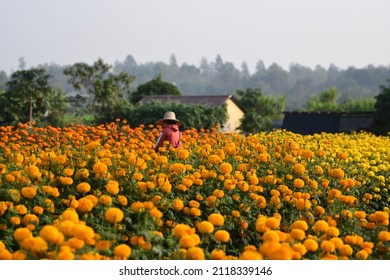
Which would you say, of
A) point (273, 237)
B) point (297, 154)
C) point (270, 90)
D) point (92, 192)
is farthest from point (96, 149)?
point (270, 90)

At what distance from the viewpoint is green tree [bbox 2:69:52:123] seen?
22.6 m

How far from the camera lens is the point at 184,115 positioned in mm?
23266

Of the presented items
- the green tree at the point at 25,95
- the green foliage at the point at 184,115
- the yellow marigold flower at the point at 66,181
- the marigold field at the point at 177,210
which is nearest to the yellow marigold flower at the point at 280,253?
the marigold field at the point at 177,210

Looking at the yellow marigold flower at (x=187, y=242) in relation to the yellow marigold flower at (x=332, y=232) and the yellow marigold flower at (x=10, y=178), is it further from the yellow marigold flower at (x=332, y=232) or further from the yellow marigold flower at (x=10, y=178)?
the yellow marigold flower at (x=10, y=178)

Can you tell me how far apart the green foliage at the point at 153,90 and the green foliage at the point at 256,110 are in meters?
4.94

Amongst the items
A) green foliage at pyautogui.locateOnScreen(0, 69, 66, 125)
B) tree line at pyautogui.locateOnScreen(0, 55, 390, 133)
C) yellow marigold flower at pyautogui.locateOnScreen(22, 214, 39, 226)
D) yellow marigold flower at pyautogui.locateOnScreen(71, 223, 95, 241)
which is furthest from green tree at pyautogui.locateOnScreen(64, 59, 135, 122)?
yellow marigold flower at pyautogui.locateOnScreen(71, 223, 95, 241)

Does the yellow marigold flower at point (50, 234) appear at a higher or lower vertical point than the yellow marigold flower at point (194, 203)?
higher

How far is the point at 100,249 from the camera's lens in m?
3.25

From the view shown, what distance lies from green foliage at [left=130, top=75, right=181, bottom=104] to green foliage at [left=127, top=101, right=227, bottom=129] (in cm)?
1412

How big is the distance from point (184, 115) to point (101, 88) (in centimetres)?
742

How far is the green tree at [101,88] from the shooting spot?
2905 cm

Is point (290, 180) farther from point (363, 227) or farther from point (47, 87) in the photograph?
point (47, 87)

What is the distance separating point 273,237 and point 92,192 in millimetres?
2195

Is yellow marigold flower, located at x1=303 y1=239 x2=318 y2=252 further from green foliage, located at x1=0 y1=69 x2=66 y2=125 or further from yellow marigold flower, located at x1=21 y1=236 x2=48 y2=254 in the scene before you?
green foliage, located at x1=0 y1=69 x2=66 y2=125
